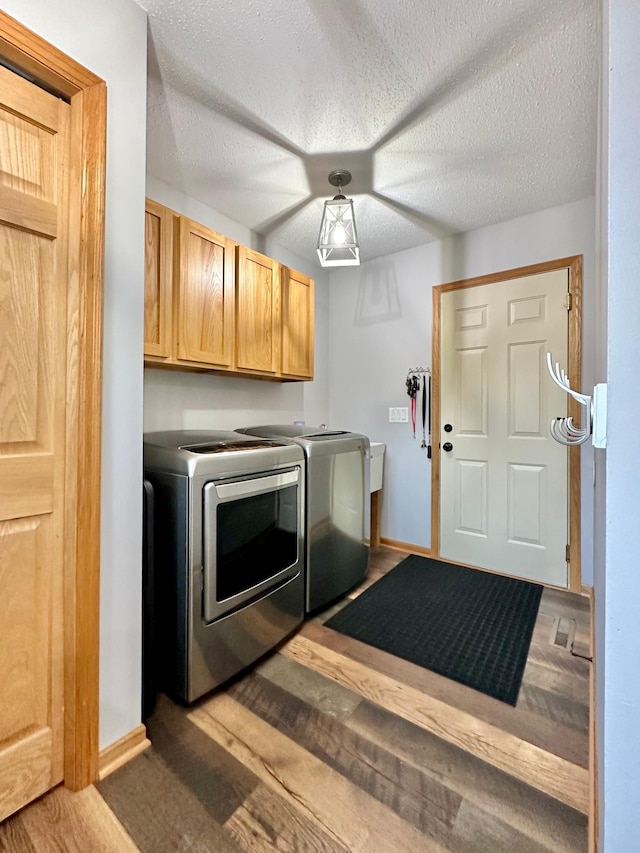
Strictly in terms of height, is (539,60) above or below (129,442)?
above

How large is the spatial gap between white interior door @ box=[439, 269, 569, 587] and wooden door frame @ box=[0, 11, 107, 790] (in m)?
2.39

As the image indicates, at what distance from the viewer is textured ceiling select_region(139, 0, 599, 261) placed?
1268mm

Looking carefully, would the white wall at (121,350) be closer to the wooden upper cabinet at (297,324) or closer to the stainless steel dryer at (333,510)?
the stainless steel dryer at (333,510)

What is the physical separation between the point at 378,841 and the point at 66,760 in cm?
92

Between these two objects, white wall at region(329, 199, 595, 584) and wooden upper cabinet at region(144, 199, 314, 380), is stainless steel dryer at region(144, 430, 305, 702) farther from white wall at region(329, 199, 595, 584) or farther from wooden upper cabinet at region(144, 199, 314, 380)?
white wall at region(329, 199, 595, 584)

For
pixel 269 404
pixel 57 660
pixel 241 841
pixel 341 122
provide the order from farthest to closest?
pixel 269 404 < pixel 341 122 < pixel 57 660 < pixel 241 841

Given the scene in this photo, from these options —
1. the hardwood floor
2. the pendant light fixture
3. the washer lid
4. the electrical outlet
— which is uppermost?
the pendant light fixture

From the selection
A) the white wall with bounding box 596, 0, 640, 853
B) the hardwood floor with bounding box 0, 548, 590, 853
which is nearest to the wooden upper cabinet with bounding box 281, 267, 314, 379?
the hardwood floor with bounding box 0, 548, 590, 853

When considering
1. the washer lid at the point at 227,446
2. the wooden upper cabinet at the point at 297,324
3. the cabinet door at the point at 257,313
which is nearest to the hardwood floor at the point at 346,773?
the washer lid at the point at 227,446

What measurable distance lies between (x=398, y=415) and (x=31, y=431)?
2513mm

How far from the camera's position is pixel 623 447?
591 mm

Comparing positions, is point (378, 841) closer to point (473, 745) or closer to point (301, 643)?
point (473, 745)

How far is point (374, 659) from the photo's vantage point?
1.72 metres

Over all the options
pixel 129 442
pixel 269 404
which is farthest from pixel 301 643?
pixel 269 404
